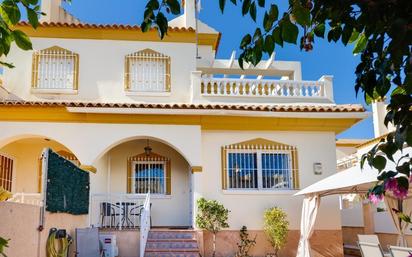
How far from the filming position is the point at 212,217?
13.8 m

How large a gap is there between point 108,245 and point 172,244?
1761mm

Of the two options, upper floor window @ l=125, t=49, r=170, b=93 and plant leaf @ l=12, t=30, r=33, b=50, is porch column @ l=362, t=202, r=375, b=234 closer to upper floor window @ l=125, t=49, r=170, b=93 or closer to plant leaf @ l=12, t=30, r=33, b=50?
upper floor window @ l=125, t=49, r=170, b=93

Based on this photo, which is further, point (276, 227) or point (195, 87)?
point (195, 87)

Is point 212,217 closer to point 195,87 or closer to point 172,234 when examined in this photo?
point 172,234

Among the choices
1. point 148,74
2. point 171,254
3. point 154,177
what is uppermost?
point 148,74

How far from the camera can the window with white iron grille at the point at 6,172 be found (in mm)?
15305

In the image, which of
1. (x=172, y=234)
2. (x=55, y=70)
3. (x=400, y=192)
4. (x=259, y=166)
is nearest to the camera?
(x=400, y=192)

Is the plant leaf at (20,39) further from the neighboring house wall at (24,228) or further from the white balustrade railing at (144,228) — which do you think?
the white balustrade railing at (144,228)

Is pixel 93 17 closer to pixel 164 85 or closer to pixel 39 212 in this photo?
pixel 164 85

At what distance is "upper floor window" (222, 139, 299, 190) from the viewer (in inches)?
584

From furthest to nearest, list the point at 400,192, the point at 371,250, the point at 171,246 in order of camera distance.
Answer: the point at 171,246, the point at 371,250, the point at 400,192

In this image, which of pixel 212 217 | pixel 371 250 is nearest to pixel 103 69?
pixel 212 217

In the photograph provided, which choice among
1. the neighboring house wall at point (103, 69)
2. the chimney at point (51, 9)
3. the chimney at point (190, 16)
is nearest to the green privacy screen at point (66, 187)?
the neighboring house wall at point (103, 69)

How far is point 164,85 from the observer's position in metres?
16.1
